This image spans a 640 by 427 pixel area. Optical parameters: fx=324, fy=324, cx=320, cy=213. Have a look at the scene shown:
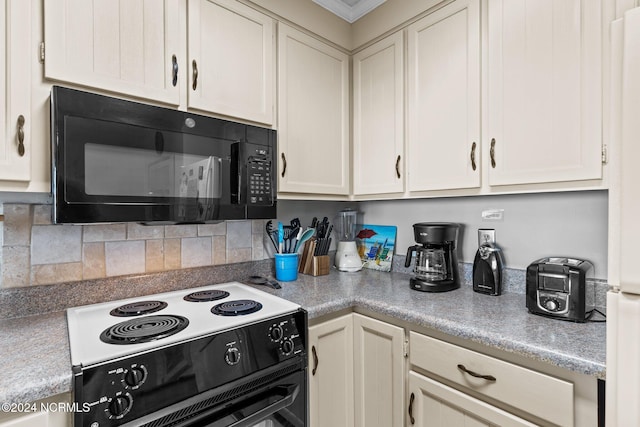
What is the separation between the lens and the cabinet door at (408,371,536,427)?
1.00 metres

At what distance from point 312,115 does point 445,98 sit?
648 millimetres

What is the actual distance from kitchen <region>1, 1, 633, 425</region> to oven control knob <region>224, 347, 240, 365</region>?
65 centimetres

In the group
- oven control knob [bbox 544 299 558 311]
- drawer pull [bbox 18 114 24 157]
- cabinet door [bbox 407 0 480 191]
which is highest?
cabinet door [bbox 407 0 480 191]

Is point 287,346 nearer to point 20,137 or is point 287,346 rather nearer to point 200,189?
point 200,189

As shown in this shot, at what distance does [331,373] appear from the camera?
136 cm

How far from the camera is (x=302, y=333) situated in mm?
1183

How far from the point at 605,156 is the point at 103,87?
5.43 feet

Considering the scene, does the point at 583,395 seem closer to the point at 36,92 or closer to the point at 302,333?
the point at 302,333

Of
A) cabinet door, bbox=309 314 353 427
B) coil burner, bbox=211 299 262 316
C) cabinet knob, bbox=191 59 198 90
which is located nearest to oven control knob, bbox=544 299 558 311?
cabinet door, bbox=309 314 353 427

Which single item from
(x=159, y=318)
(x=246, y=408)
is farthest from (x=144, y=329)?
(x=246, y=408)

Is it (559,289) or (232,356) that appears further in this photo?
(559,289)

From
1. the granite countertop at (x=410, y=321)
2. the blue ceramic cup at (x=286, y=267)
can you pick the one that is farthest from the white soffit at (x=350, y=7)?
the granite countertop at (x=410, y=321)

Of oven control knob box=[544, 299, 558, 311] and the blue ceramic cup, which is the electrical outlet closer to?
oven control knob box=[544, 299, 558, 311]

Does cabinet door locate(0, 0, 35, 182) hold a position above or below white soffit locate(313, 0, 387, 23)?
below
